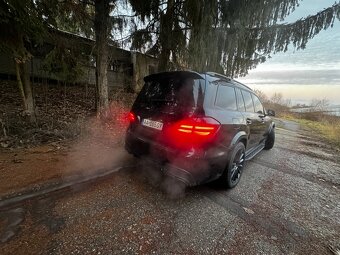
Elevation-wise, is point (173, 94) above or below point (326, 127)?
above

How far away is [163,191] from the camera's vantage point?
132 inches

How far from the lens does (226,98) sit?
346 centimetres

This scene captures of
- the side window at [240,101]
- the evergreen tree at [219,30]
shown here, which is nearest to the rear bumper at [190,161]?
the side window at [240,101]

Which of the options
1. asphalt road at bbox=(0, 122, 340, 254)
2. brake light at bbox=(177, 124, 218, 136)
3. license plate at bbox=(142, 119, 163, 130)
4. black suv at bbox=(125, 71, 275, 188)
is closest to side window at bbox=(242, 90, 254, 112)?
black suv at bbox=(125, 71, 275, 188)

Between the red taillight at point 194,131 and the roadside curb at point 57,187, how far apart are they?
68.4 inches

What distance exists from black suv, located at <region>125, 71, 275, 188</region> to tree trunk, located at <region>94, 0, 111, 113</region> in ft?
13.1

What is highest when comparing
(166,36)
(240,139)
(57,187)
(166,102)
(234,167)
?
(166,36)

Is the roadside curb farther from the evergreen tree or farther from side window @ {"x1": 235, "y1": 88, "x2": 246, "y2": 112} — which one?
the evergreen tree

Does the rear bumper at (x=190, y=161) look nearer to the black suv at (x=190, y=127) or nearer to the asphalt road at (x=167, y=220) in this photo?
the black suv at (x=190, y=127)

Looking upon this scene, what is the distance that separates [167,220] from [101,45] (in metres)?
6.15

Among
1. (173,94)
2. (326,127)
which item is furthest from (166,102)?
(326,127)

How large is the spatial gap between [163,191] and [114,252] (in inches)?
53.7

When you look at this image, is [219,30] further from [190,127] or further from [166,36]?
[190,127]

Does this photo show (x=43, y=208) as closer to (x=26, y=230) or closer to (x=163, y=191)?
(x=26, y=230)
